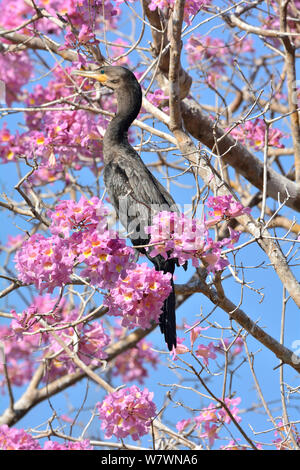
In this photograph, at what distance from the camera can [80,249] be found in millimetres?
2213

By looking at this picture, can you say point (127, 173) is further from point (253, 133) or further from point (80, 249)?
point (80, 249)

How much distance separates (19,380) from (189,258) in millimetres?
4793

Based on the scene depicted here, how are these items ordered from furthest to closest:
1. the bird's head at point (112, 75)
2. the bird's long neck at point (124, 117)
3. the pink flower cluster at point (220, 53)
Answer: the pink flower cluster at point (220, 53)
the bird's head at point (112, 75)
the bird's long neck at point (124, 117)

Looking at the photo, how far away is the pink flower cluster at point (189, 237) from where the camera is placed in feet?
6.98

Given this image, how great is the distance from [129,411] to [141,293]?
85cm

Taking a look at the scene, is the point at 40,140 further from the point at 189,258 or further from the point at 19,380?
the point at 19,380

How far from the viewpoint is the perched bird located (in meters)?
3.57

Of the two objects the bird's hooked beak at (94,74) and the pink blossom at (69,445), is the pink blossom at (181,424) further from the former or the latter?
the bird's hooked beak at (94,74)

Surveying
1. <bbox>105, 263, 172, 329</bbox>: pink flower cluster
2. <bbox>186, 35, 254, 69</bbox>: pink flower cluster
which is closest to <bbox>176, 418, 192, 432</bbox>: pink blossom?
<bbox>105, 263, 172, 329</bbox>: pink flower cluster

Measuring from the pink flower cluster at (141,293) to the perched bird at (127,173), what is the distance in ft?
3.24

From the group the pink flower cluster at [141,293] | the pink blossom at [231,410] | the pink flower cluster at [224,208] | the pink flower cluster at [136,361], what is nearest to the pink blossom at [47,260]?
the pink flower cluster at [141,293]

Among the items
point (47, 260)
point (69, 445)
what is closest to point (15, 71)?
point (69, 445)

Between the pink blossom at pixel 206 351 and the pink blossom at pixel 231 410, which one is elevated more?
the pink blossom at pixel 206 351

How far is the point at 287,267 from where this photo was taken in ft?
10.0
